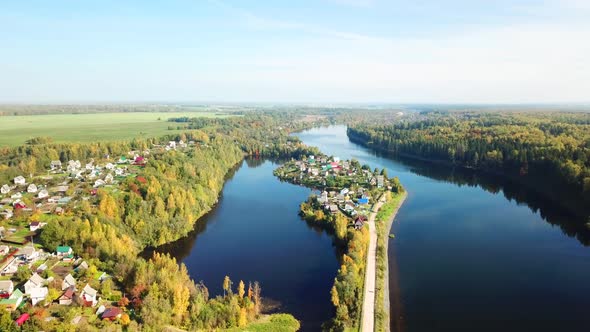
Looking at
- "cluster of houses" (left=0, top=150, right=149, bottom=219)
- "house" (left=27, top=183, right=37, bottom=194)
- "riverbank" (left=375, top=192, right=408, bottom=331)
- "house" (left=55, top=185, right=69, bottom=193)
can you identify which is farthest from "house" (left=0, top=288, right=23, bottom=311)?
"house" (left=27, top=183, right=37, bottom=194)

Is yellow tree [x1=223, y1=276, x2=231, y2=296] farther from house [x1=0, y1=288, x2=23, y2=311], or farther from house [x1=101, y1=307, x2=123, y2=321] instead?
house [x1=0, y1=288, x2=23, y2=311]

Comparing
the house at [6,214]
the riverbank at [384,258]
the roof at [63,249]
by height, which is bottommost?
the riverbank at [384,258]

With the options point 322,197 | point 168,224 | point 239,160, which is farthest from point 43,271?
point 239,160

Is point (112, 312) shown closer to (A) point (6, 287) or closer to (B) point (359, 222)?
(A) point (6, 287)

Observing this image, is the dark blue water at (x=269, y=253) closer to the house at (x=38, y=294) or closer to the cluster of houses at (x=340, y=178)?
the cluster of houses at (x=340, y=178)

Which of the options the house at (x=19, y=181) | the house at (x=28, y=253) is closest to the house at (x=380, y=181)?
the house at (x=28, y=253)

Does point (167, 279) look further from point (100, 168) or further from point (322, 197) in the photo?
point (100, 168)

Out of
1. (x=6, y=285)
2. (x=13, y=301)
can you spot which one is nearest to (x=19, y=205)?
(x=6, y=285)
